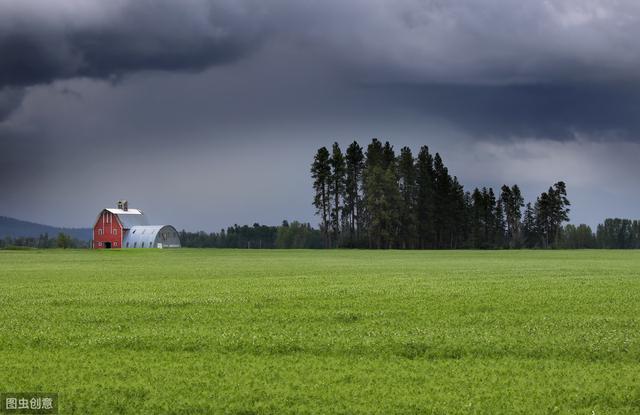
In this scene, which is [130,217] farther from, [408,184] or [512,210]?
[512,210]

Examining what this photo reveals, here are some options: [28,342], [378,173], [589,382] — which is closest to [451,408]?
[589,382]

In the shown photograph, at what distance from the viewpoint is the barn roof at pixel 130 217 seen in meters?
144

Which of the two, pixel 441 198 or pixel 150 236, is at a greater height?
pixel 441 198

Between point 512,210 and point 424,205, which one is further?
point 512,210

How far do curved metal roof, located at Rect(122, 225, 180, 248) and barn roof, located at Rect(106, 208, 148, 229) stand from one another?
1929 millimetres

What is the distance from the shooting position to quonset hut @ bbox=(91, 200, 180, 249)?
139 m

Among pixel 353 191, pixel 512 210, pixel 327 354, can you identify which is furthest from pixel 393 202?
pixel 327 354

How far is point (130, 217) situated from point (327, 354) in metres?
139

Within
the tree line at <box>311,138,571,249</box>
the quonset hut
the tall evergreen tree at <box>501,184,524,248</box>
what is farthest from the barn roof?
the tall evergreen tree at <box>501,184,524,248</box>

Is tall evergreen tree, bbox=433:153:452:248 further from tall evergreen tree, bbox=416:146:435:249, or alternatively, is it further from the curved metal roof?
the curved metal roof

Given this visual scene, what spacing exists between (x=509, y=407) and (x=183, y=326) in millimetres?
9532

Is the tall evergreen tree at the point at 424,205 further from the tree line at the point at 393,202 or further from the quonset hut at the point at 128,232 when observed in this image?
the quonset hut at the point at 128,232

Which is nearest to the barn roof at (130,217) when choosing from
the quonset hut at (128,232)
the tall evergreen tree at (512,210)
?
the quonset hut at (128,232)

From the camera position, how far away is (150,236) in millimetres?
138125
